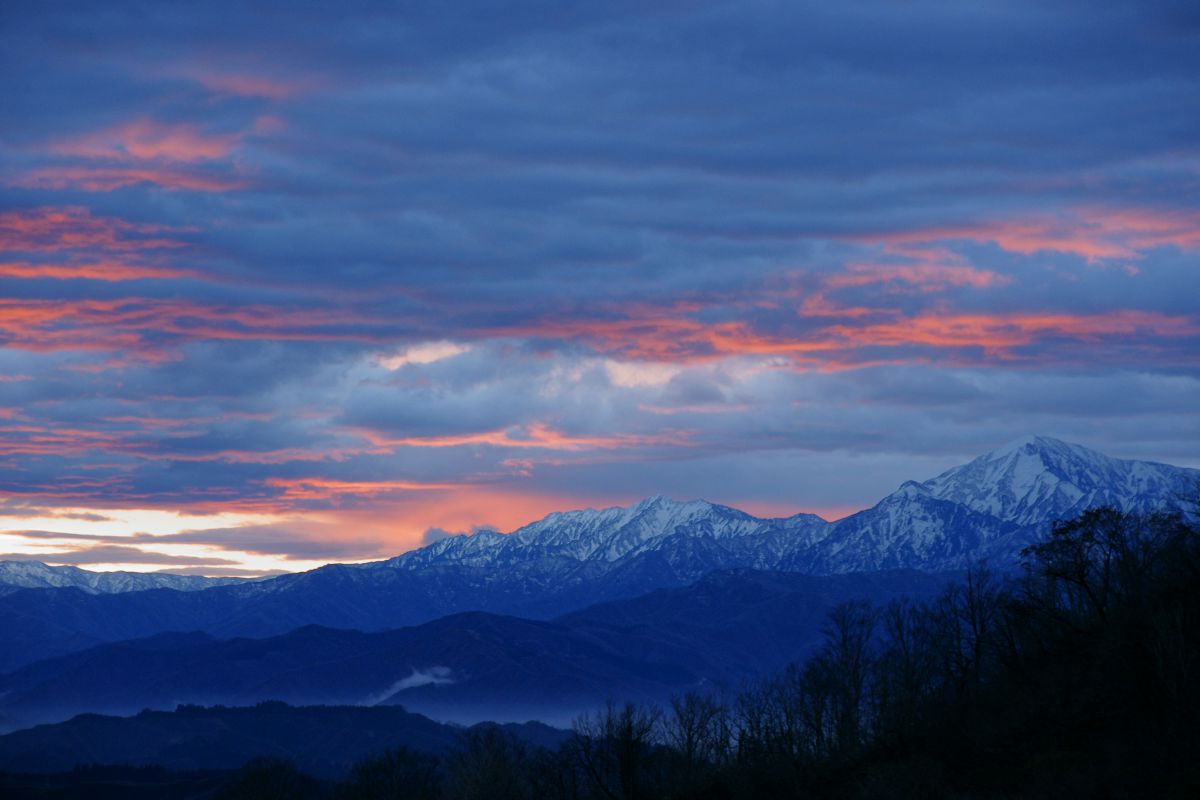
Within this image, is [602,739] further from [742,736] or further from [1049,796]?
[1049,796]

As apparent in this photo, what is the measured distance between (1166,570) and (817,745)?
4281cm

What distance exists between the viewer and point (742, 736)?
162 meters

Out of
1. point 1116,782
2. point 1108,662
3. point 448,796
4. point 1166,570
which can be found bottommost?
point 448,796

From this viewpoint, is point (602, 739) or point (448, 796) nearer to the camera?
point (602, 739)

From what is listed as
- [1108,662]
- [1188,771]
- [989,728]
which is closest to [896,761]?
[989,728]

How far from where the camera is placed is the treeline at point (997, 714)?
3915 inches

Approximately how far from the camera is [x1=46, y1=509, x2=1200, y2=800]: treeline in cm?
9944

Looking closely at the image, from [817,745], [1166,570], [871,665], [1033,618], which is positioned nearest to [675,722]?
[871,665]

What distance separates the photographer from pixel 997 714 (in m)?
118

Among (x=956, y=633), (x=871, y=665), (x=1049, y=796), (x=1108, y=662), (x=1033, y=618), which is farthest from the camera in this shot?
(x=871, y=665)

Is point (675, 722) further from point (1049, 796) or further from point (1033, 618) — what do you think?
point (1049, 796)

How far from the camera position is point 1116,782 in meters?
90.2

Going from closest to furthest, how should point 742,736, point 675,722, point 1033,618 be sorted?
point 1033,618 < point 742,736 < point 675,722

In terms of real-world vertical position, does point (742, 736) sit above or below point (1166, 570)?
below
